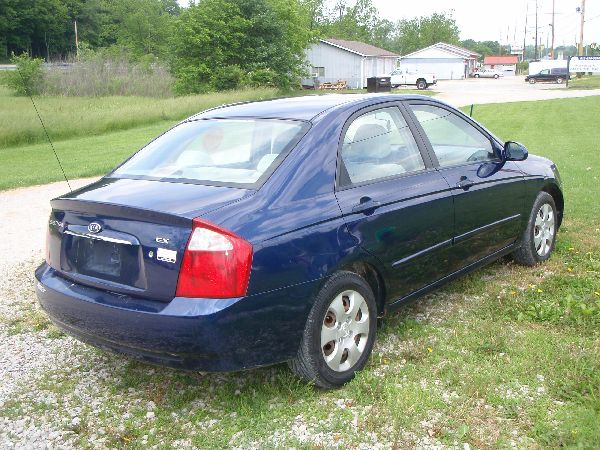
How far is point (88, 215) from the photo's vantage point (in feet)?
11.4

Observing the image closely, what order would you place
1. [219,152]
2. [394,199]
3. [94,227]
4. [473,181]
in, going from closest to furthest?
[94,227] < [394,199] < [219,152] < [473,181]

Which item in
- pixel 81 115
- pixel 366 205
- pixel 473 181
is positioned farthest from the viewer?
pixel 81 115

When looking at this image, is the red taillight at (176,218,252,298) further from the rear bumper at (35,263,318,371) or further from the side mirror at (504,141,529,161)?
the side mirror at (504,141,529,161)

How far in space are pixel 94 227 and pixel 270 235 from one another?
942mm

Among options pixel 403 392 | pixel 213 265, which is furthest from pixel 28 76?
pixel 403 392

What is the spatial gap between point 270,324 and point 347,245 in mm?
669

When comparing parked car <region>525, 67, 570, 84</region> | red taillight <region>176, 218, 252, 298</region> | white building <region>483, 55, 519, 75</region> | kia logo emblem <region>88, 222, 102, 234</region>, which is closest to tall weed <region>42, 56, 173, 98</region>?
kia logo emblem <region>88, 222, 102, 234</region>

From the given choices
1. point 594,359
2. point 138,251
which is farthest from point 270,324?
point 594,359

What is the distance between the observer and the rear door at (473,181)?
4.62 metres

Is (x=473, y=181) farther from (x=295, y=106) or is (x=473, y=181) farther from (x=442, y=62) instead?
(x=442, y=62)

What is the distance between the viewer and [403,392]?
354cm

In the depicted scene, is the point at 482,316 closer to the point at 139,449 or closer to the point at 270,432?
the point at 270,432

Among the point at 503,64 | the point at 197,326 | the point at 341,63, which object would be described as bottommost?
the point at 197,326

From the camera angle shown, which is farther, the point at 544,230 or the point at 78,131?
the point at 78,131
